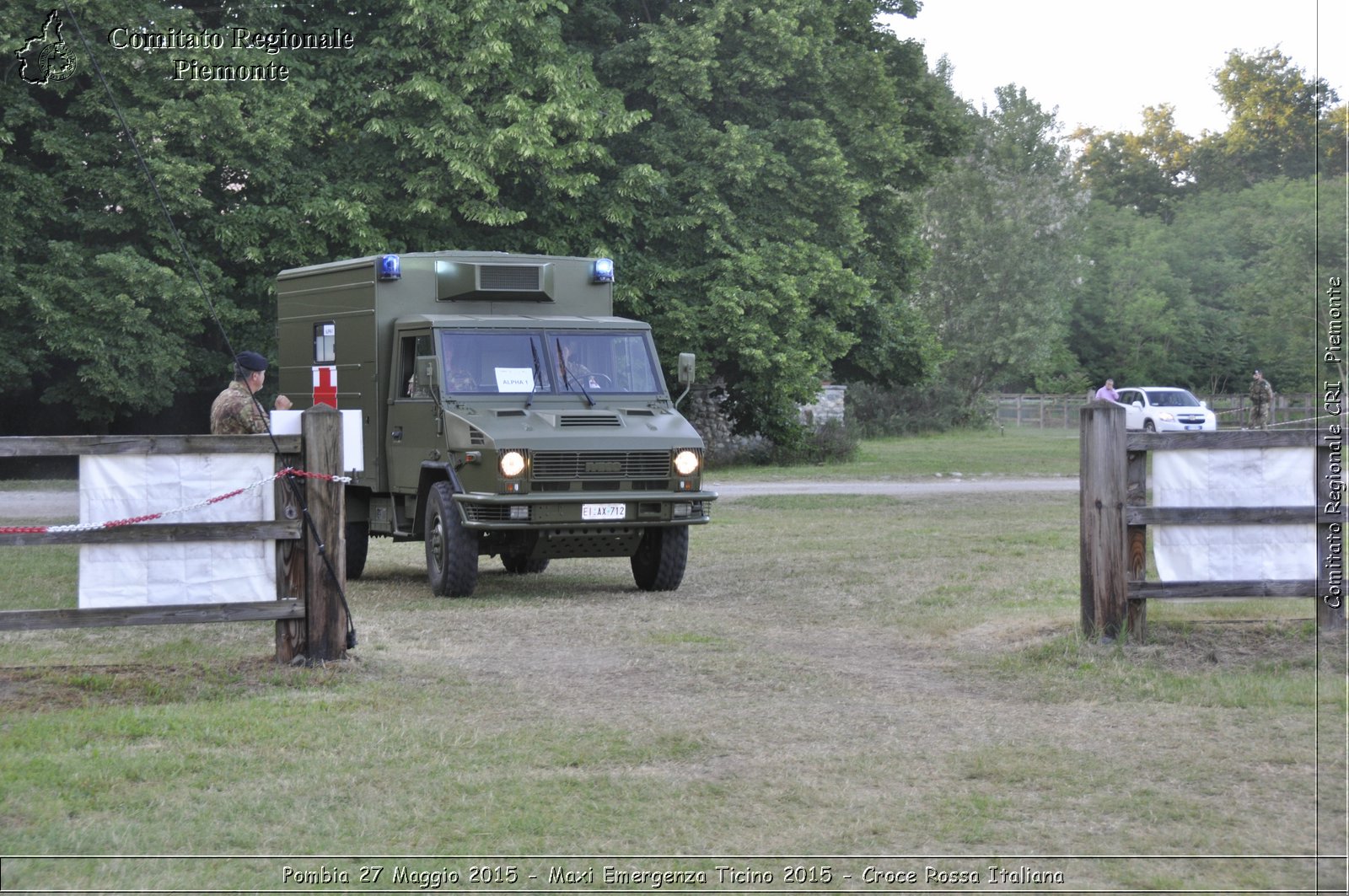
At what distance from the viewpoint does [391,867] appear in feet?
17.9

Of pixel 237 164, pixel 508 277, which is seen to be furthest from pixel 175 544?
pixel 237 164

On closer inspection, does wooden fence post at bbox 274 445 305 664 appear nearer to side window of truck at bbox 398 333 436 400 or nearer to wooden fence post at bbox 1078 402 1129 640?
wooden fence post at bbox 1078 402 1129 640

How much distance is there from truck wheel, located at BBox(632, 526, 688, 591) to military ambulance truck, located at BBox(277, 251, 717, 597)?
2 cm

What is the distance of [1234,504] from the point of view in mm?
9734

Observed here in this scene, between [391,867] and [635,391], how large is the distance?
31.1 ft

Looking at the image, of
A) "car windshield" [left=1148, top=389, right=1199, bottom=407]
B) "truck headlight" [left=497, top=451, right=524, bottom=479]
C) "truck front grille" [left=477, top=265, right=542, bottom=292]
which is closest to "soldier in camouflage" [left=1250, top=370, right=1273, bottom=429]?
"car windshield" [left=1148, top=389, right=1199, bottom=407]

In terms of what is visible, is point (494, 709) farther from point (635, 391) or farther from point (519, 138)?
point (519, 138)

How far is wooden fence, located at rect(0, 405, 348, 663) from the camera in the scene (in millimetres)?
8797

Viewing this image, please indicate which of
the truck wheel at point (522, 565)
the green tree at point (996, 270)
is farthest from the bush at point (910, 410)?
the truck wheel at point (522, 565)

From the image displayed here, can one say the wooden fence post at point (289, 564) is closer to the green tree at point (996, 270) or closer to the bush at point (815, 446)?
the bush at point (815, 446)

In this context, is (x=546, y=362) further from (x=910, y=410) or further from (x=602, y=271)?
(x=910, y=410)

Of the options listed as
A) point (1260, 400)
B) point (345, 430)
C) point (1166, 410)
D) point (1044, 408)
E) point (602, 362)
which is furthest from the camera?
point (1044, 408)

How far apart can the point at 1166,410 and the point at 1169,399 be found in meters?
1.36

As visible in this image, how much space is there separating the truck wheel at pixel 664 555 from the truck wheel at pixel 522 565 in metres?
1.94
